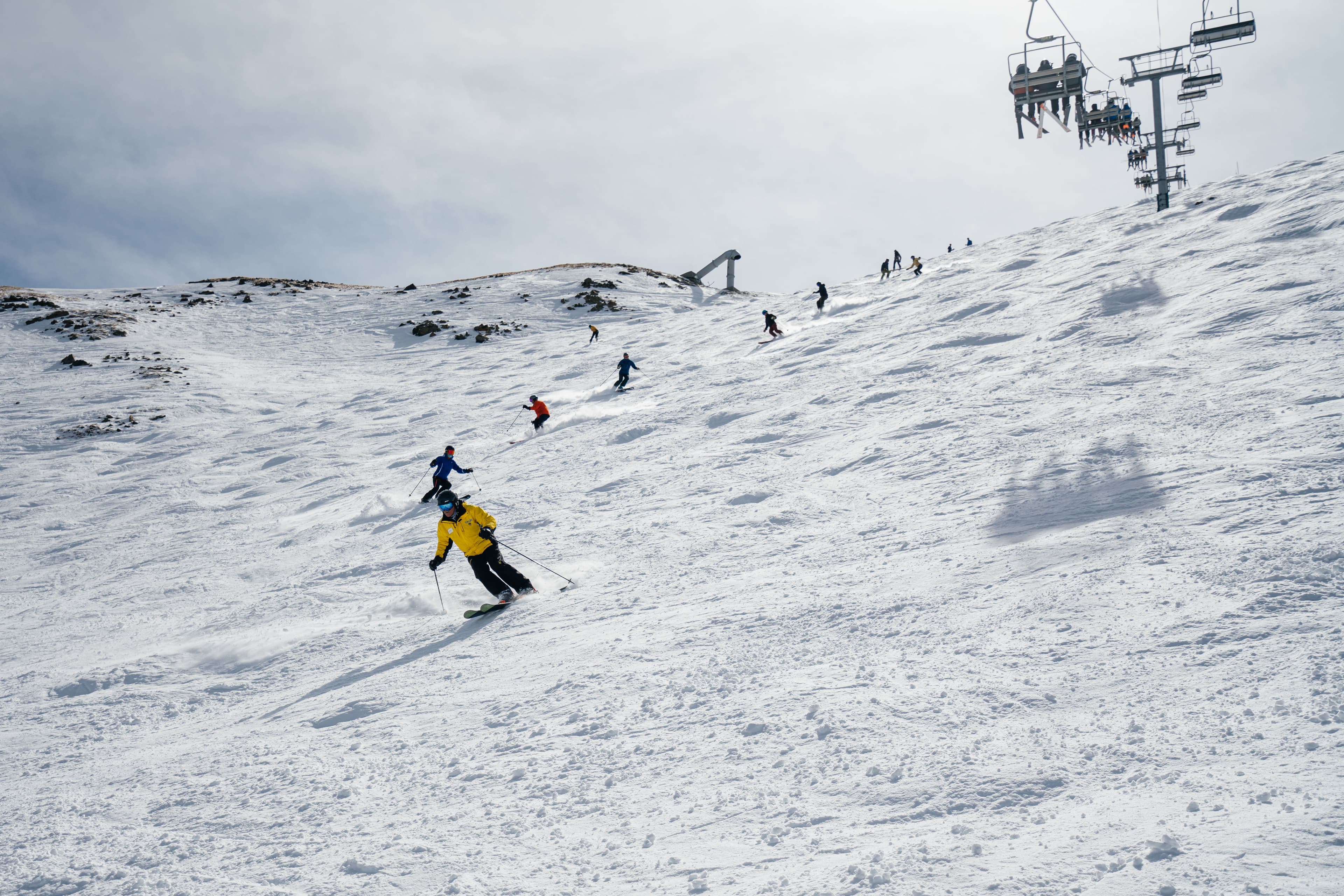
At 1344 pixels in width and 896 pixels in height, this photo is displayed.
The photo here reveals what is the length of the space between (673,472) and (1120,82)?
57.8 feet

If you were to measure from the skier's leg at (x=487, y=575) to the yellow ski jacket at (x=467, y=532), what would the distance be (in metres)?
0.05

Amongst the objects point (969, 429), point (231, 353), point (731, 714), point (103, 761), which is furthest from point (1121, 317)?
point (231, 353)

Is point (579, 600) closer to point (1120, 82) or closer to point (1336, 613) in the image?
point (1336, 613)

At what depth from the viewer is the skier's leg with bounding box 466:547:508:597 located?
766cm

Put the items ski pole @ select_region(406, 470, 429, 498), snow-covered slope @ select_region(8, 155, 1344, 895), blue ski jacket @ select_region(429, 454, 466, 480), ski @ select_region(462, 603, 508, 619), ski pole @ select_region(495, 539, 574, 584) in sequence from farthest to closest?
ski pole @ select_region(406, 470, 429, 498) < blue ski jacket @ select_region(429, 454, 466, 480) < ski pole @ select_region(495, 539, 574, 584) < ski @ select_region(462, 603, 508, 619) < snow-covered slope @ select_region(8, 155, 1344, 895)

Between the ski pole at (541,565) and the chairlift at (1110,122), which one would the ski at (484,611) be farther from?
the chairlift at (1110,122)

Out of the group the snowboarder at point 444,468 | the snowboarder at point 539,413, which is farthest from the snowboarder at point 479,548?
the snowboarder at point 539,413

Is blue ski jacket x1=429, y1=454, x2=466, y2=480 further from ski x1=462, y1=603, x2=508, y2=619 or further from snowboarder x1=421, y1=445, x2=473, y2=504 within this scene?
ski x1=462, y1=603, x2=508, y2=619

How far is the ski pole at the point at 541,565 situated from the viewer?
7871mm

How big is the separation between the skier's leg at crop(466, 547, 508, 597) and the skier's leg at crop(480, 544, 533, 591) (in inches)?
0.7

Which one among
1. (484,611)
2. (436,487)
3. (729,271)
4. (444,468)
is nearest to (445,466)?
(444,468)

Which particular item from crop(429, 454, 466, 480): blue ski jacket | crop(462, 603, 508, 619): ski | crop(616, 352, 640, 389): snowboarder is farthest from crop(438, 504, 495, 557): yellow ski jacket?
crop(616, 352, 640, 389): snowboarder

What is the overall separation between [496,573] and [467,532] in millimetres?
515

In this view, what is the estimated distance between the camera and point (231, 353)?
33.3 metres
